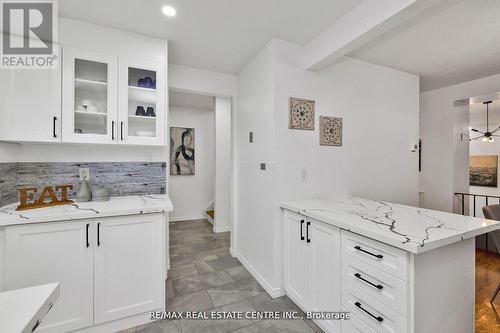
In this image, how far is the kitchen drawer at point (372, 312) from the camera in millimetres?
1169

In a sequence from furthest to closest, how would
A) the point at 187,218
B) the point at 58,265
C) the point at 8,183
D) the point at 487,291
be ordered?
the point at 187,218 → the point at 487,291 → the point at 8,183 → the point at 58,265

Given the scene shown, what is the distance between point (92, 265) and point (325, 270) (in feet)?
5.86

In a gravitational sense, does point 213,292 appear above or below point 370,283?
below

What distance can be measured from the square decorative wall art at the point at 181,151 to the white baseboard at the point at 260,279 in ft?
7.82

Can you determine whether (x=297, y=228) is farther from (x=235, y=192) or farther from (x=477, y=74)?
(x=477, y=74)

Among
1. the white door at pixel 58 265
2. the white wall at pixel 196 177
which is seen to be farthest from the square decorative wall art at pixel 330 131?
the white wall at pixel 196 177

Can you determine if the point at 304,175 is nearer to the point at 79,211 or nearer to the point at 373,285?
the point at 373,285

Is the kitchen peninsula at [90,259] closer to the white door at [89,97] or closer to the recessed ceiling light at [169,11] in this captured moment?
the white door at [89,97]

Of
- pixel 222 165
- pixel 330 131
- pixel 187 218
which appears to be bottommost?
pixel 187 218

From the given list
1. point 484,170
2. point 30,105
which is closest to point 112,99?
point 30,105

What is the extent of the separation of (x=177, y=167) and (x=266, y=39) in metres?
3.36

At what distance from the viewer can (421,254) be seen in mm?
1150

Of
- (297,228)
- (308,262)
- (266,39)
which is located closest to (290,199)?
(297,228)

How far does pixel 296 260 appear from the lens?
203 centimetres
